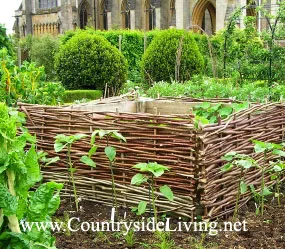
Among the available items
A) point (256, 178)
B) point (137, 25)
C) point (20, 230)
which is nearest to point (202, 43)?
point (137, 25)

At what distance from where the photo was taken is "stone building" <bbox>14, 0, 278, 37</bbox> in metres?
28.9

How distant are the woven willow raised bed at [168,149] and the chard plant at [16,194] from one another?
58.0 inches

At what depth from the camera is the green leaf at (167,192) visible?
3.17 m

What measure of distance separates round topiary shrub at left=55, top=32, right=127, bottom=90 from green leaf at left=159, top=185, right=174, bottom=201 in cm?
1234

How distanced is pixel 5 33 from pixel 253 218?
42.0ft

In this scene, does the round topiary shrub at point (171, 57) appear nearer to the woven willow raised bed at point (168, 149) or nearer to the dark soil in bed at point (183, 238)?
the woven willow raised bed at point (168, 149)

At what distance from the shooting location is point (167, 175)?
3.46 meters

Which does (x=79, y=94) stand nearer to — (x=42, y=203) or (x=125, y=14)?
(x=42, y=203)


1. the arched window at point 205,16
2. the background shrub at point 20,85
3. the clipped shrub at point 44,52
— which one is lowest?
the background shrub at point 20,85

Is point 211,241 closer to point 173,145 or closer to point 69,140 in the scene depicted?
point 173,145

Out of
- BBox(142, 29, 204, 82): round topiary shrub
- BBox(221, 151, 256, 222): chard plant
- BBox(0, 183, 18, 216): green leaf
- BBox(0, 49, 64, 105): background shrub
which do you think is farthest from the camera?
BBox(142, 29, 204, 82): round topiary shrub

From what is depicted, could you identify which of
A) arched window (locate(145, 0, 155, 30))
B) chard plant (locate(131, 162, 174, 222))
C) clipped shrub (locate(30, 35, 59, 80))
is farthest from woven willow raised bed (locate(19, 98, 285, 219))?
arched window (locate(145, 0, 155, 30))

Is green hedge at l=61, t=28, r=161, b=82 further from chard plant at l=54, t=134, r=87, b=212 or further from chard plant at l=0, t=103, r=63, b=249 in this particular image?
chard plant at l=0, t=103, r=63, b=249

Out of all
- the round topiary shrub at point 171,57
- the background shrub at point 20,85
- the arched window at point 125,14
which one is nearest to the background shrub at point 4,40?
the round topiary shrub at point 171,57
